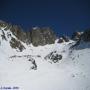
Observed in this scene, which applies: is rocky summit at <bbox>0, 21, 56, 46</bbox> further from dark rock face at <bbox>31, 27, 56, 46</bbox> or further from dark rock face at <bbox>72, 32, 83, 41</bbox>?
dark rock face at <bbox>72, 32, 83, 41</bbox>

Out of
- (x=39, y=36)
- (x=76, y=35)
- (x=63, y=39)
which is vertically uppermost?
(x=76, y=35)

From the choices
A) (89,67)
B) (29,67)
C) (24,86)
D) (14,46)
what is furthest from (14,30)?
(24,86)

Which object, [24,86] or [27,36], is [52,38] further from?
[24,86]

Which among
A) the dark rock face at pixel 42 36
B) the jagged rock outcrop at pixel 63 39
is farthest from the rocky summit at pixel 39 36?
the jagged rock outcrop at pixel 63 39

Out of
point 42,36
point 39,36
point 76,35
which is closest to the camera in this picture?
point 39,36

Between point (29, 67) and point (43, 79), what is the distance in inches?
305

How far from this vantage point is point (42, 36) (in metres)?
106

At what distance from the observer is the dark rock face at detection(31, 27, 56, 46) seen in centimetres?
10215

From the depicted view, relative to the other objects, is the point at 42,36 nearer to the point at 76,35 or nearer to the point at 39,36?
the point at 39,36

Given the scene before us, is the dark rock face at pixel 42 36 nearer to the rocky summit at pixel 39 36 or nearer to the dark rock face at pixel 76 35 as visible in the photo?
the rocky summit at pixel 39 36

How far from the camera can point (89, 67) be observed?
1374 inches

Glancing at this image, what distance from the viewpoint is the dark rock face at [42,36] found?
335 feet

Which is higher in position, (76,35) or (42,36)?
(76,35)

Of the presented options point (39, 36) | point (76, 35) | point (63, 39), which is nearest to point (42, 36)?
point (39, 36)
